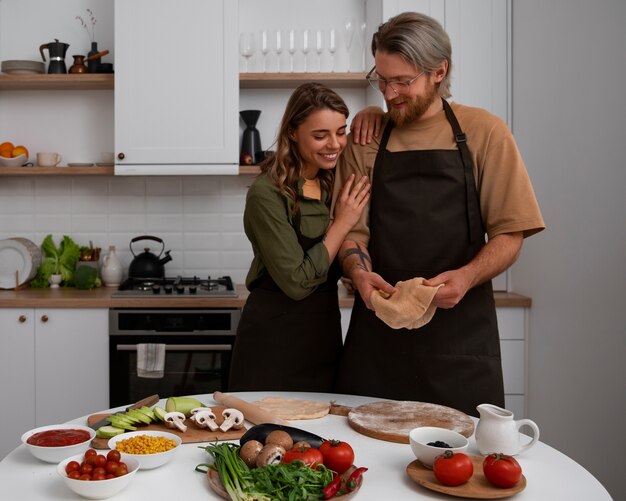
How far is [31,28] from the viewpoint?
168 inches

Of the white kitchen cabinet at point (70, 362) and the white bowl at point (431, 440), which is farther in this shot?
the white kitchen cabinet at point (70, 362)

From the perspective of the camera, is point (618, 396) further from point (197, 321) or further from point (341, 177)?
point (197, 321)

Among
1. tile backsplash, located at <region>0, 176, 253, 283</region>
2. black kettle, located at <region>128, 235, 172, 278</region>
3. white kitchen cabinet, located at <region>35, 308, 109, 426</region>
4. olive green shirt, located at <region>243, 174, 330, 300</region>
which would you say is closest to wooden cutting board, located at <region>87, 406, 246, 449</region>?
olive green shirt, located at <region>243, 174, 330, 300</region>

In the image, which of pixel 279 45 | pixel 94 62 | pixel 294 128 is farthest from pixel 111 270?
pixel 294 128

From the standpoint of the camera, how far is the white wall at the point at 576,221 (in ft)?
9.03

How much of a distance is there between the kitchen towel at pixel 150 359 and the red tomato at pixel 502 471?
2499mm

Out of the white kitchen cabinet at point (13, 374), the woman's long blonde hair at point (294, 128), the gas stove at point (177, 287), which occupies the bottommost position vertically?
the white kitchen cabinet at point (13, 374)

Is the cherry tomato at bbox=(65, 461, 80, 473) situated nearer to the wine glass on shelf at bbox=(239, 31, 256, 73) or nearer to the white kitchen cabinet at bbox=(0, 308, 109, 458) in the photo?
the white kitchen cabinet at bbox=(0, 308, 109, 458)

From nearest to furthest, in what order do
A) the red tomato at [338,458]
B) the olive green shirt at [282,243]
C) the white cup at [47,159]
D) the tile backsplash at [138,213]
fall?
the red tomato at [338,458] < the olive green shirt at [282,243] < the white cup at [47,159] < the tile backsplash at [138,213]

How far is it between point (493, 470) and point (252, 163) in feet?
9.72

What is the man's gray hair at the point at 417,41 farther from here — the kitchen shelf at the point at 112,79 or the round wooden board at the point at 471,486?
the kitchen shelf at the point at 112,79

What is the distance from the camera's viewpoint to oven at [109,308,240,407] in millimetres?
3648

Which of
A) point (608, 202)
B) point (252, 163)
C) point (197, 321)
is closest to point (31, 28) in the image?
point (252, 163)

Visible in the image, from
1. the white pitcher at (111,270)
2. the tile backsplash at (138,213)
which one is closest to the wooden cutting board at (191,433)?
the white pitcher at (111,270)
